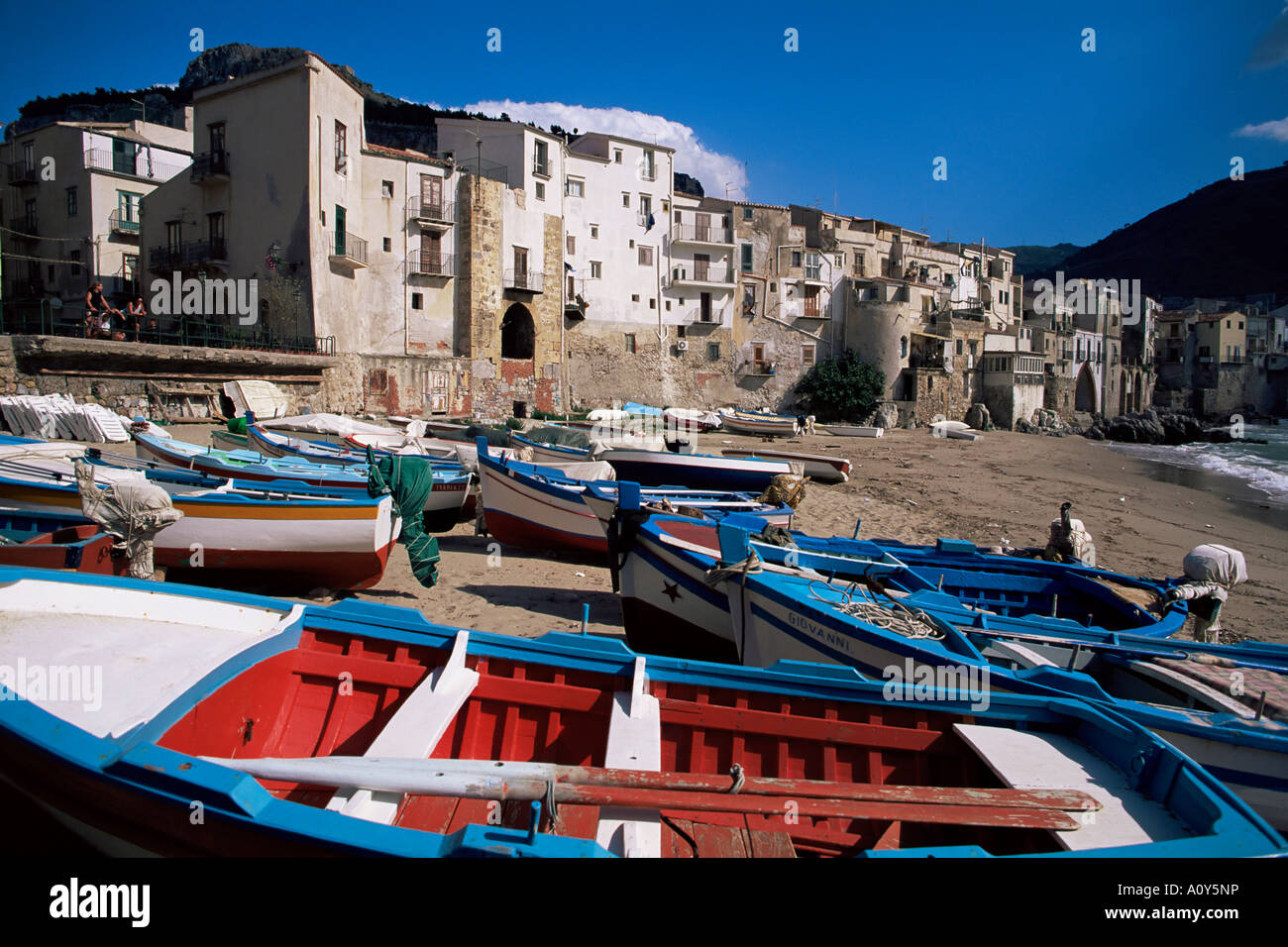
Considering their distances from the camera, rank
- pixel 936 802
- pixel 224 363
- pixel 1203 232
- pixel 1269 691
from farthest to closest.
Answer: pixel 1203 232 < pixel 224 363 < pixel 1269 691 < pixel 936 802

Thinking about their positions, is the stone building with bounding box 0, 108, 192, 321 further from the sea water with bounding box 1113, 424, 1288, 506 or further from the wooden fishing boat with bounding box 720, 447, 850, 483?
the sea water with bounding box 1113, 424, 1288, 506

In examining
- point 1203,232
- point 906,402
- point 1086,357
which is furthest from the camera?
point 1203,232

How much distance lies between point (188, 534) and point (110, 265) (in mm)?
37499

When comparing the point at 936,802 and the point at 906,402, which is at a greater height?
the point at 906,402

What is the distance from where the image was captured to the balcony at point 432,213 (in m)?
32.1

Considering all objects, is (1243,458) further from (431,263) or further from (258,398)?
(258,398)

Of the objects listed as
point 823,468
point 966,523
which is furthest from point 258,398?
point 966,523

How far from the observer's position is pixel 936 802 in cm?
325

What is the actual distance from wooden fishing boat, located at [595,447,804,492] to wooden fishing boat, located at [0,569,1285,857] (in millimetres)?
12070

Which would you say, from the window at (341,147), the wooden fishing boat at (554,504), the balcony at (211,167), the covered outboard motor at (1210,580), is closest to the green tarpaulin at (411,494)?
the wooden fishing boat at (554,504)

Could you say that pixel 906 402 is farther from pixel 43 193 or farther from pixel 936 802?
pixel 43 193

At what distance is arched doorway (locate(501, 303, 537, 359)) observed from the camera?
37.9 metres

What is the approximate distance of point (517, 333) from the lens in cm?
3894
